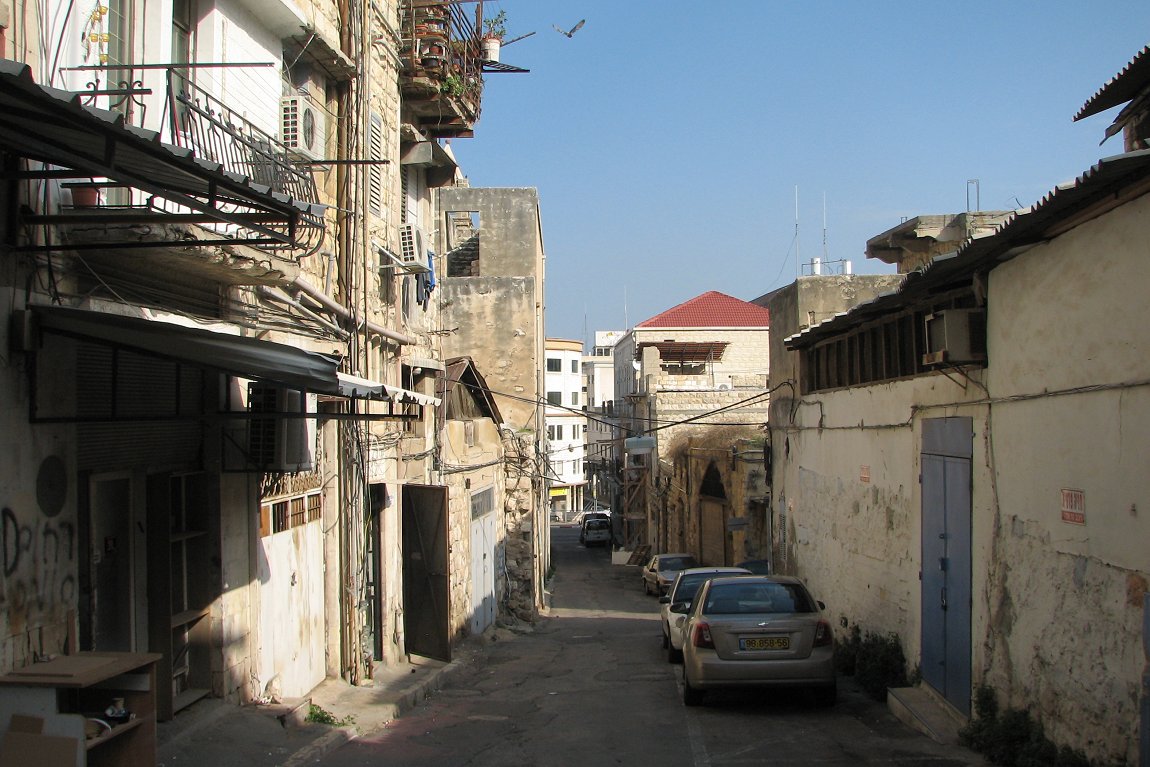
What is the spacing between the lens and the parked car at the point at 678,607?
A: 14.9m

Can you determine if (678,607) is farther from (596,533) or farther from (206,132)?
(596,533)

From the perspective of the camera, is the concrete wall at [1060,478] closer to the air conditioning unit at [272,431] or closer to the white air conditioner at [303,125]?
the air conditioning unit at [272,431]

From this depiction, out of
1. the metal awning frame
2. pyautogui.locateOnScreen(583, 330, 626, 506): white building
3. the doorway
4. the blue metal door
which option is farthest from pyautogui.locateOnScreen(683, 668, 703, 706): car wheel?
pyautogui.locateOnScreen(583, 330, 626, 506): white building

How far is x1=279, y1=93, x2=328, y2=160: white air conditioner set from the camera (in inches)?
403

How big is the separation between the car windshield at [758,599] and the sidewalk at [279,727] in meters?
3.68

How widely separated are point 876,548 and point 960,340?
433 centimetres

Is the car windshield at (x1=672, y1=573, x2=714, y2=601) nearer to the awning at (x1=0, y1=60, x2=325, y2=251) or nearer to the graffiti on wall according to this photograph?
the graffiti on wall

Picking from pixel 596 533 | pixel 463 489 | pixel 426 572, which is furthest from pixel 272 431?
pixel 596 533

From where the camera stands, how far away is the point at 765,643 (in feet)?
34.6

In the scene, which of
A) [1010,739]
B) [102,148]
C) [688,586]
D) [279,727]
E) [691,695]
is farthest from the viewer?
[688,586]

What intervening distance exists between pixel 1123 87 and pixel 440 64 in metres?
9.43

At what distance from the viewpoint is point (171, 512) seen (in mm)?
8039

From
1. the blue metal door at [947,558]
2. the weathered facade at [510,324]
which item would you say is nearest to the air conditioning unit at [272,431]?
the blue metal door at [947,558]

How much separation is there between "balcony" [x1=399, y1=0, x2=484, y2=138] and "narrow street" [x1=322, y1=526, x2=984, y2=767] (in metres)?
8.67
